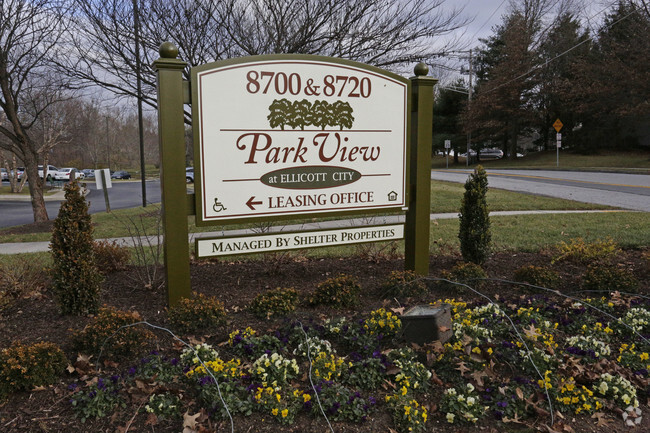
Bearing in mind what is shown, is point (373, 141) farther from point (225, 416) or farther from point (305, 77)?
point (225, 416)

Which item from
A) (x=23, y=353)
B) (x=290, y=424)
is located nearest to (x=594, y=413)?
(x=290, y=424)

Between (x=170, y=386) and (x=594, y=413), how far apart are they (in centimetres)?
247

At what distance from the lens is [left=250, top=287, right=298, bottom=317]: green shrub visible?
3826 millimetres

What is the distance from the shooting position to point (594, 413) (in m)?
2.75

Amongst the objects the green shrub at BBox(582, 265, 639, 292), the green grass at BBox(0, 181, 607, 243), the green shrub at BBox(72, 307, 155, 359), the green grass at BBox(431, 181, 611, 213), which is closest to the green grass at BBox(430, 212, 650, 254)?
the green grass at BBox(431, 181, 611, 213)

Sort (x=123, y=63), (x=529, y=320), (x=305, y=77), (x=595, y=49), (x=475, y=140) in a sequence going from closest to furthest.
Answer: (x=529, y=320) < (x=305, y=77) < (x=123, y=63) < (x=595, y=49) < (x=475, y=140)

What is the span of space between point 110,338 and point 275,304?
4.07 ft

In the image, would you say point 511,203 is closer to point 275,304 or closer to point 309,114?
point 309,114

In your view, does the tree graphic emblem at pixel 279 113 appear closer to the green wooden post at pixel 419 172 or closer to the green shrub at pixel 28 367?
the green wooden post at pixel 419 172

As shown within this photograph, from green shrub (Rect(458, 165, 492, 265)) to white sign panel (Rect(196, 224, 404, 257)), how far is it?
0.84 metres

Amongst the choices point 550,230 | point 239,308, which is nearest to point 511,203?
point 550,230

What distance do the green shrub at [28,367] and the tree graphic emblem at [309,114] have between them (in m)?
2.48

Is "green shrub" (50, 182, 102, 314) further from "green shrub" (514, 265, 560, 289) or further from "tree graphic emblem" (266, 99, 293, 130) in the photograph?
"green shrub" (514, 265, 560, 289)

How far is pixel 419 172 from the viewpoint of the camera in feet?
16.5
